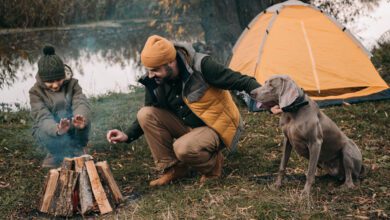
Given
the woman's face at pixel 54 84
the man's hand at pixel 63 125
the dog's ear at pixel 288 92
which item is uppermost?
the dog's ear at pixel 288 92

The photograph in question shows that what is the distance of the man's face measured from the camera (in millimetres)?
4473

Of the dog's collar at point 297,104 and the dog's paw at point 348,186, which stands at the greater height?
the dog's collar at point 297,104

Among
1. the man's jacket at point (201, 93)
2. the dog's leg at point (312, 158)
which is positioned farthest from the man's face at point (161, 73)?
the dog's leg at point (312, 158)

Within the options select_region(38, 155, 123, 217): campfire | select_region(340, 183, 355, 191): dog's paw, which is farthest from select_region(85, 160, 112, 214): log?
select_region(340, 183, 355, 191): dog's paw

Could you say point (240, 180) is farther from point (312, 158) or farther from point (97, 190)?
point (97, 190)

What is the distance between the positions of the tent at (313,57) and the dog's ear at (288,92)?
10.9 feet

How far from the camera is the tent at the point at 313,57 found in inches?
297

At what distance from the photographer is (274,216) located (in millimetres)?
3867

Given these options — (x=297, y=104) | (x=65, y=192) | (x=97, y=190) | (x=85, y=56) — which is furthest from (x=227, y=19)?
(x=65, y=192)

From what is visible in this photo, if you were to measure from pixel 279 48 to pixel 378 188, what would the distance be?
12.4 feet

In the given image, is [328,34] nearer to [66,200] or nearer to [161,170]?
[161,170]

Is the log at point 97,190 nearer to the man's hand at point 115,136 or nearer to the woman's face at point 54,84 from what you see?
the man's hand at point 115,136

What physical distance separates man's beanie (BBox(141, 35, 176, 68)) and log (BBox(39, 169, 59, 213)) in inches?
49.6

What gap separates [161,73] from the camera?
14.8 feet
